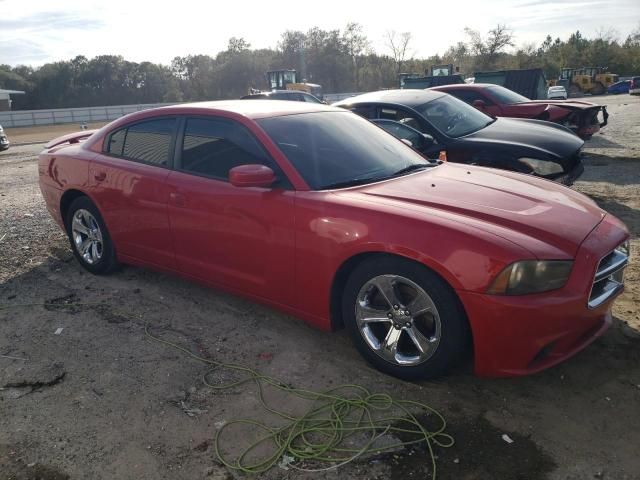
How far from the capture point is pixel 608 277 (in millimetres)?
2982

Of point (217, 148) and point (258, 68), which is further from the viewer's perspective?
point (258, 68)

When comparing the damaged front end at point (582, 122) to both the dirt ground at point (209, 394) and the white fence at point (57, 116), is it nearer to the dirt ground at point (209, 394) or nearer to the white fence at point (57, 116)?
the dirt ground at point (209, 394)

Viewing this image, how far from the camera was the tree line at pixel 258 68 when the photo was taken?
58.5 metres

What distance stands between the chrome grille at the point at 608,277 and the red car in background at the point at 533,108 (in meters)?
7.13

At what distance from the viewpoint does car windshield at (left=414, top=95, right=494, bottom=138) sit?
22.8 ft

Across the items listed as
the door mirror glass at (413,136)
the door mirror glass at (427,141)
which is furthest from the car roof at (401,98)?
the door mirror glass at (427,141)

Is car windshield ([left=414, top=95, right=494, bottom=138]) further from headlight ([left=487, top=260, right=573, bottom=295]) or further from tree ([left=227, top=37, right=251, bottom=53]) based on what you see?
tree ([left=227, top=37, right=251, bottom=53])

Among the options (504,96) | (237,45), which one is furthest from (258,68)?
(504,96)

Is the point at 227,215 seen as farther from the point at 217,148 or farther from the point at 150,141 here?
the point at 150,141

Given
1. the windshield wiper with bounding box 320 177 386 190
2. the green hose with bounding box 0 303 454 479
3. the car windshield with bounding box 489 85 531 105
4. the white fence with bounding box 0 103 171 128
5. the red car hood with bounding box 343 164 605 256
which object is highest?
the white fence with bounding box 0 103 171 128

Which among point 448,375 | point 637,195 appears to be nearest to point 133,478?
point 448,375

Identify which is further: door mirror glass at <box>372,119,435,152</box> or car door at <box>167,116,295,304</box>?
door mirror glass at <box>372,119,435,152</box>

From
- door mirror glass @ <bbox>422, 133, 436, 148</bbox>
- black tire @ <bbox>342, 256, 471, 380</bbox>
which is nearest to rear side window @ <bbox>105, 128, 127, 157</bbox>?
black tire @ <bbox>342, 256, 471, 380</bbox>

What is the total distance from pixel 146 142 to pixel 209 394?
2.28m
